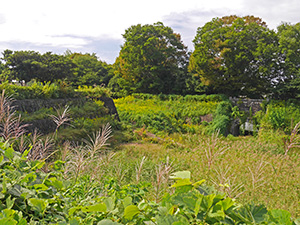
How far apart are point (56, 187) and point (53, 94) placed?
10309 millimetres

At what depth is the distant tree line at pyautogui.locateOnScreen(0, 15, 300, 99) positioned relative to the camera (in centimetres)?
1827

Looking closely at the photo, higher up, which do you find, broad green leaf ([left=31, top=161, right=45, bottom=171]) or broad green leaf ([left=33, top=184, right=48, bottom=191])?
broad green leaf ([left=31, top=161, right=45, bottom=171])

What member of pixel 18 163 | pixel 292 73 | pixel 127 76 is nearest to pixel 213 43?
pixel 292 73

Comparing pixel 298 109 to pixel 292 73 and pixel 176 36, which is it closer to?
pixel 292 73

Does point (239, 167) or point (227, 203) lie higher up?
point (227, 203)

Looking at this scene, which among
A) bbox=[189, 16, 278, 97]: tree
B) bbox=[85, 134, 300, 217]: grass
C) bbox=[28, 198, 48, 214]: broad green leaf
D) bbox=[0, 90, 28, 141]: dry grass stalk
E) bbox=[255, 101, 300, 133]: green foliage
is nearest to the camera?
bbox=[28, 198, 48, 214]: broad green leaf

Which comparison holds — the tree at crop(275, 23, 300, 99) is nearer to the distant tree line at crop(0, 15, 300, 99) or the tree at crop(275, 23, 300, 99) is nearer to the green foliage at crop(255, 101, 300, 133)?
the distant tree line at crop(0, 15, 300, 99)

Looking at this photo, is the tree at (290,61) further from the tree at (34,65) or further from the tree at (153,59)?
the tree at (34,65)

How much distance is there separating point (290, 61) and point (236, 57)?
386cm

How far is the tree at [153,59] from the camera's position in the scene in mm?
27000

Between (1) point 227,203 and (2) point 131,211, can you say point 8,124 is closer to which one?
(2) point 131,211

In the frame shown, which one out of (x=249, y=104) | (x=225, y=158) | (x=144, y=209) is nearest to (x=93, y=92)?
(x=225, y=158)

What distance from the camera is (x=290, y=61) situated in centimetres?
1769

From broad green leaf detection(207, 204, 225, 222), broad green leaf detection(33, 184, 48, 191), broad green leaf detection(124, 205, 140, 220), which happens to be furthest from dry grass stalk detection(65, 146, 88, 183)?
broad green leaf detection(207, 204, 225, 222)
